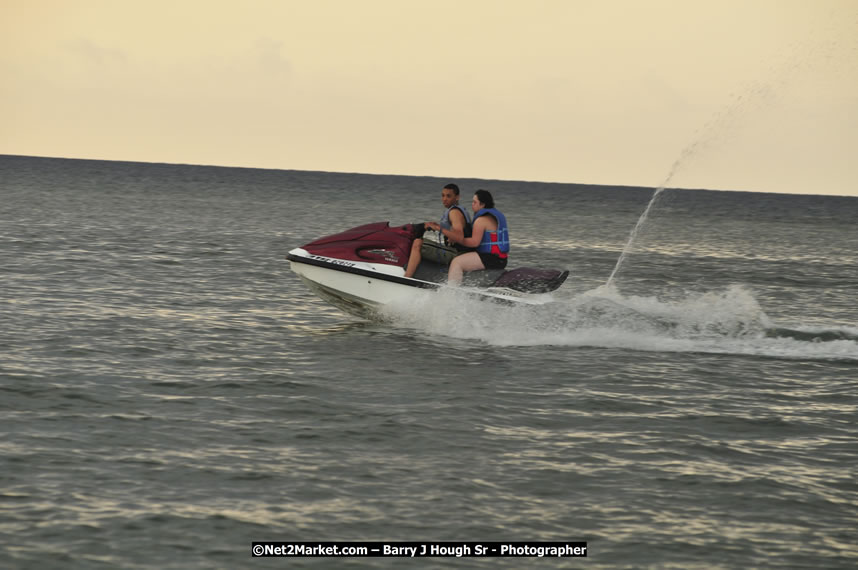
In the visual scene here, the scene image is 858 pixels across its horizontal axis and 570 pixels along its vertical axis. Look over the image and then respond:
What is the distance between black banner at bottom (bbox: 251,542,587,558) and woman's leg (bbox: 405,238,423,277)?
7.24 metres

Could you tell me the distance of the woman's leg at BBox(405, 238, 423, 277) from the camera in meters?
13.8

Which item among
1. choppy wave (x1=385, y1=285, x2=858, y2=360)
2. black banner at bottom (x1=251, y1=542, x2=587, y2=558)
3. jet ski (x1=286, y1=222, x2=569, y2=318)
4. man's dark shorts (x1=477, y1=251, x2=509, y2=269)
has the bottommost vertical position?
black banner at bottom (x1=251, y1=542, x2=587, y2=558)

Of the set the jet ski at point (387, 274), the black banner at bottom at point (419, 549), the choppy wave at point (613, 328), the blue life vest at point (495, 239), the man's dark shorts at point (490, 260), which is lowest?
the black banner at bottom at point (419, 549)

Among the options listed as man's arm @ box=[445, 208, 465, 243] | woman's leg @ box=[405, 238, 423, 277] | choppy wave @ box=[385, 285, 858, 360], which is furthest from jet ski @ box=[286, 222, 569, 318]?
man's arm @ box=[445, 208, 465, 243]

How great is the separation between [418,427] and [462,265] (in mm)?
4563

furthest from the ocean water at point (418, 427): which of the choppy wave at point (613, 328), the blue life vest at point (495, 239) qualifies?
the blue life vest at point (495, 239)

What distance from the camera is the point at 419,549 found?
6.76 m

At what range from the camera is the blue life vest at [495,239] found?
1381cm

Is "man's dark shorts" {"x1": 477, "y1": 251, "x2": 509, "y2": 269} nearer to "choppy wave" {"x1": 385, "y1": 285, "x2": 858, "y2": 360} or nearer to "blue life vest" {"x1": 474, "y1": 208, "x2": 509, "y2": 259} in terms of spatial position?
"blue life vest" {"x1": 474, "y1": 208, "x2": 509, "y2": 259}

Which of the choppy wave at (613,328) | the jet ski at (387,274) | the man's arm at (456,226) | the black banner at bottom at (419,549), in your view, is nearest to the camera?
the black banner at bottom at (419,549)

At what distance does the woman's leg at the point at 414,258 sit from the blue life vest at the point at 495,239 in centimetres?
79

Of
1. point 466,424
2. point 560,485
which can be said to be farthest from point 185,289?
point 560,485

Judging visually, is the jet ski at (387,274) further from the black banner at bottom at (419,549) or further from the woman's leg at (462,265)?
the black banner at bottom at (419,549)

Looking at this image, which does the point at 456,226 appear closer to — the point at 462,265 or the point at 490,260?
the point at 462,265
